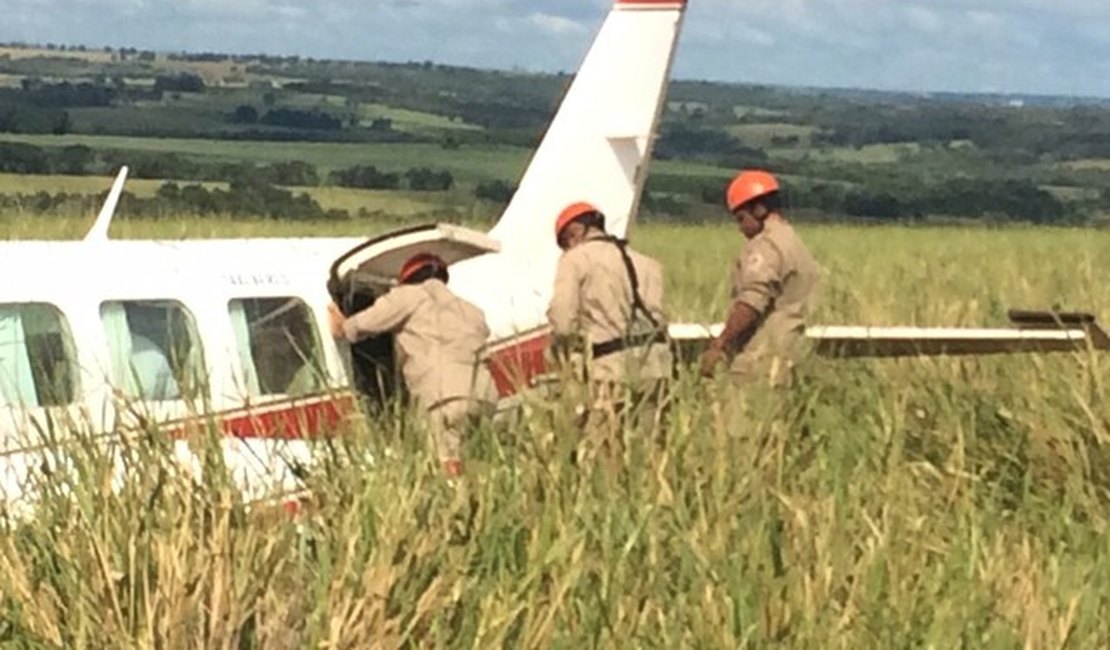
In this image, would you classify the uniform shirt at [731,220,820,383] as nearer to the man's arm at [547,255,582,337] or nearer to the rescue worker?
the rescue worker

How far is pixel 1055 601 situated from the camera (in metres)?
5.87

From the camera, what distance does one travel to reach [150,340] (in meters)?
8.99

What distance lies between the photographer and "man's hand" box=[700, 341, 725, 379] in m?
8.99

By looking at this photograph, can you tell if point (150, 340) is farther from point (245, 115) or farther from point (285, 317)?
point (245, 115)

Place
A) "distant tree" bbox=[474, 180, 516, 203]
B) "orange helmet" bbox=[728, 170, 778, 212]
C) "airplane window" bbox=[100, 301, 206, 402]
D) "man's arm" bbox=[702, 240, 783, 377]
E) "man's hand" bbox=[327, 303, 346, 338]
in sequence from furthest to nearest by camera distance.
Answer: "distant tree" bbox=[474, 180, 516, 203] → "orange helmet" bbox=[728, 170, 778, 212] → "man's arm" bbox=[702, 240, 783, 377] → "man's hand" bbox=[327, 303, 346, 338] → "airplane window" bbox=[100, 301, 206, 402]

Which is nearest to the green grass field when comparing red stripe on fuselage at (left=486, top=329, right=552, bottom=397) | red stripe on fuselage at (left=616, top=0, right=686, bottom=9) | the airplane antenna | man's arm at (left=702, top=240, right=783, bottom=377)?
red stripe on fuselage at (left=616, top=0, right=686, bottom=9)

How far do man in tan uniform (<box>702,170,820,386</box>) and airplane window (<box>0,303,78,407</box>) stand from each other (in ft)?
9.27

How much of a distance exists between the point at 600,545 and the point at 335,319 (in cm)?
403

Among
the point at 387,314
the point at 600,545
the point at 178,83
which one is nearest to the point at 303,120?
the point at 178,83

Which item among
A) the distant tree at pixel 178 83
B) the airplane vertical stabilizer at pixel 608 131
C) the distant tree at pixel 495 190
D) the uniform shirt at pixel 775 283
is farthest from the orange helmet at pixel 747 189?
the distant tree at pixel 178 83

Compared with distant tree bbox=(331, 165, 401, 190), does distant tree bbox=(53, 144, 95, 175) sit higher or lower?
higher

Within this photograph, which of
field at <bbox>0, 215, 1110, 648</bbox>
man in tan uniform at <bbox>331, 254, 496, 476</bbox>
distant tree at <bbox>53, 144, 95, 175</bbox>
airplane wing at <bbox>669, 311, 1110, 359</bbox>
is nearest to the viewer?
field at <bbox>0, 215, 1110, 648</bbox>

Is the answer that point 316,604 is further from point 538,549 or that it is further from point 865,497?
point 865,497

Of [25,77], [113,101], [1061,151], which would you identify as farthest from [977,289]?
[1061,151]
